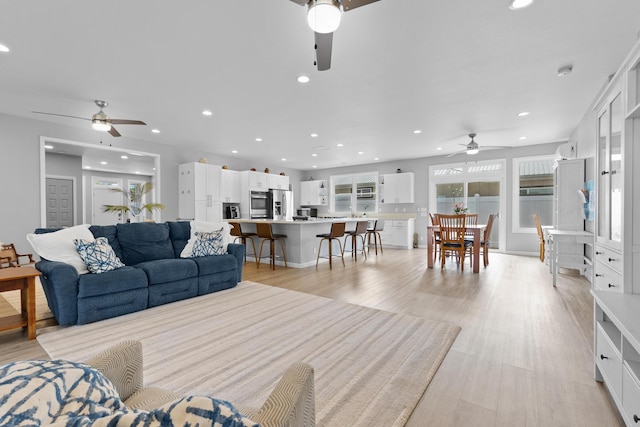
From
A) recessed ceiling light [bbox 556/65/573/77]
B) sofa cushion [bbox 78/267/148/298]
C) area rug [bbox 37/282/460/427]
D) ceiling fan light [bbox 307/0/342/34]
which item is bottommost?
area rug [bbox 37/282/460/427]

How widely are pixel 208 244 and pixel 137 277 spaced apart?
40.1 inches

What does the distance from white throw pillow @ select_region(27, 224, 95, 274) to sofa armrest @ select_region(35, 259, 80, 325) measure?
156mm

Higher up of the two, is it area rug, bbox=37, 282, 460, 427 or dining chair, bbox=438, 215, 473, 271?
dining chair, bbox=438, 215, 473, 271

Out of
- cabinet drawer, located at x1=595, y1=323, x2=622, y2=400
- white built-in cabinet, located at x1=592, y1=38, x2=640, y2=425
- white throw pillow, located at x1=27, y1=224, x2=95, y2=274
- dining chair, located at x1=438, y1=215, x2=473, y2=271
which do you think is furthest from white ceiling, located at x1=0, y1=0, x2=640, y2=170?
cabinet drawer, located at x1=595, y1=323, x2=622, y2=400

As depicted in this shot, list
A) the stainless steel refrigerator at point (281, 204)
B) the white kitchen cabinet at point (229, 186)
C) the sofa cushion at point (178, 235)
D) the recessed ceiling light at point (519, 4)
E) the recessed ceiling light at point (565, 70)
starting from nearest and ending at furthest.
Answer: the recessed ceiling light at point (519, 4), the recessed ceiling light at point (565, 70), the sofa cushion at point (178, 235), the white kitchen cabinet at point (229, 186), the stainless steel refrigerator at point (281, 204)

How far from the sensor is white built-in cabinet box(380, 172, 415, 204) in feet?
28.1

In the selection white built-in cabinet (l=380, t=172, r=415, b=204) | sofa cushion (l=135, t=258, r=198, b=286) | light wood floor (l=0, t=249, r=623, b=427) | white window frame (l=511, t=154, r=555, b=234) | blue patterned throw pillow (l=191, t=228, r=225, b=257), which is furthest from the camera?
white built-in cabinet (l=380, t=172, r=415, b=204)

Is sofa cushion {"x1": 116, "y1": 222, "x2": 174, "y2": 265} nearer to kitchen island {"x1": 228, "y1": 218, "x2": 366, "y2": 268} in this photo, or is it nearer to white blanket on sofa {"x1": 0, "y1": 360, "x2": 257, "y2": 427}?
kitchen island {"x1": 228, "y1": 218, "x2": 366, "y2": 268}

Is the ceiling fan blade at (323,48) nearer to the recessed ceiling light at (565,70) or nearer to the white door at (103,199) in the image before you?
the recessed ceiling light at (565,70)

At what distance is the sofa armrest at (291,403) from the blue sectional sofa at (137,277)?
288 centimetres

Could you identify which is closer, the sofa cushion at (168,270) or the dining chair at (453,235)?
the sofa cushion at (168,270)

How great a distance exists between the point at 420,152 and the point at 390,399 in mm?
6951

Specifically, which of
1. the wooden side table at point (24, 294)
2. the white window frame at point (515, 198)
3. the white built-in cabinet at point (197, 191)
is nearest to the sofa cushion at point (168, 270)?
the wooden side table at point (24, 294)

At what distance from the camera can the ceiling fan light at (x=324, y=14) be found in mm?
1682
